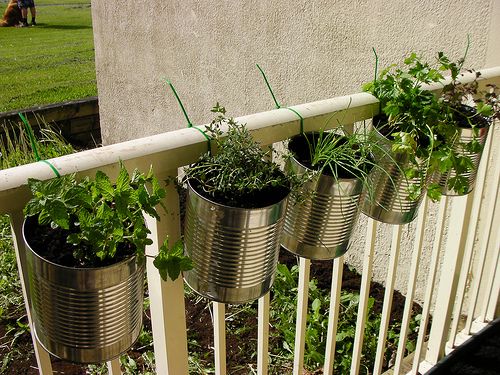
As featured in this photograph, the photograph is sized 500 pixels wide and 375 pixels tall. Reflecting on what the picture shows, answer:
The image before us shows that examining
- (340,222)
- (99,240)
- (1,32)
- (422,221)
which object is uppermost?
(99,240)

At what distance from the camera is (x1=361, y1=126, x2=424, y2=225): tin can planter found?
1464 millimetres

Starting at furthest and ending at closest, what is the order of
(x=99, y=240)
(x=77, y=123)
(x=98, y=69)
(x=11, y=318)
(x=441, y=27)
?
(x=77, y=123)
(x=98, y=69)
(x=11, y=318)
(x=441, y=27)
(x=99, y=240)

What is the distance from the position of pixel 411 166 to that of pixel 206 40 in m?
3.18

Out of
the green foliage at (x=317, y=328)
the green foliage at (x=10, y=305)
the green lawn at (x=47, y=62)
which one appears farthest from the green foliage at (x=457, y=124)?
the green lawn at (x=47, y=62)

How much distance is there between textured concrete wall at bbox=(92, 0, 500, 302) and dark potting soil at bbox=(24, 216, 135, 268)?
6.49 feet

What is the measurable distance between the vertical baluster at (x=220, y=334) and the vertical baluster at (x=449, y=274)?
1.10 meters

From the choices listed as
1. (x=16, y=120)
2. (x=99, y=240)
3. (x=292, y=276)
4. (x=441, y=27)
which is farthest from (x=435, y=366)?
(x=16, y=120)

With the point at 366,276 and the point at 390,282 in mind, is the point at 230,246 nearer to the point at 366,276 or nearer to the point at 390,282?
the point at 366,276

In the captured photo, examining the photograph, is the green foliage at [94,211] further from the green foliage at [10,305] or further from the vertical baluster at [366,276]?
the green foliage at [10,305]

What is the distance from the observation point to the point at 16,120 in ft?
21.1

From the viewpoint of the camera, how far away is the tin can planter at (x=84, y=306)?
0.90m

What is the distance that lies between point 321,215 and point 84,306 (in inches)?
23.2

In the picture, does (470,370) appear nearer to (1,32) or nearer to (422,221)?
(422,221)

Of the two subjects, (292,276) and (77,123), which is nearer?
(292,276)
